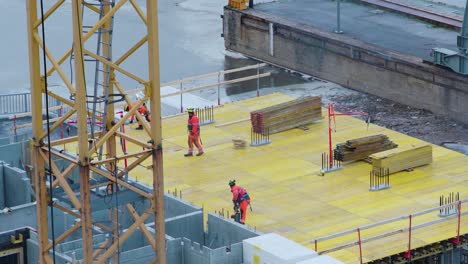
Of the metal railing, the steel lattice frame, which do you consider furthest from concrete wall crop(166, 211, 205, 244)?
the metal railing

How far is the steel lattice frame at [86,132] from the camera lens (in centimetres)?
3241

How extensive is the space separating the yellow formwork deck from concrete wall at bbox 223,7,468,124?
20.3ft

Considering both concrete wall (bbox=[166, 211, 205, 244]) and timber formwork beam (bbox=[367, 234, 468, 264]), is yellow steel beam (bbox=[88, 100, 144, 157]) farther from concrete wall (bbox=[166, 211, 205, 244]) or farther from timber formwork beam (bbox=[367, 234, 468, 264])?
timber formwork beam (bbox=[367, 234, 468, 264])

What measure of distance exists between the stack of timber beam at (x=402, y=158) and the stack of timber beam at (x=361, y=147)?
33.7 inches

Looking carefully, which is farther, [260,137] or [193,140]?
[260,137]

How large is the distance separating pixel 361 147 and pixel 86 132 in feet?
53.5

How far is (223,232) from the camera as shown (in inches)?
1576

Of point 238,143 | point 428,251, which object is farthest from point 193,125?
point 428,251

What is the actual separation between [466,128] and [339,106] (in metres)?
5.00

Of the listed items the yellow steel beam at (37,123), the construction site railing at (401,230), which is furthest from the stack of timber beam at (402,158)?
the yellow steel beam at (37,123)

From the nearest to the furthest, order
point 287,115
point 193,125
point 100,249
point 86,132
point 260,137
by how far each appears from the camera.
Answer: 1. point 86,132
2. point 100,249
3. point 193,125
4. point 260,137
5. point 287,115

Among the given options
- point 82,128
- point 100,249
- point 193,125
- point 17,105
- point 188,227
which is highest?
point 82,128

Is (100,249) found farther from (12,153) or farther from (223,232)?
(12,153)

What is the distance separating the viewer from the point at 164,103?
189 ft
